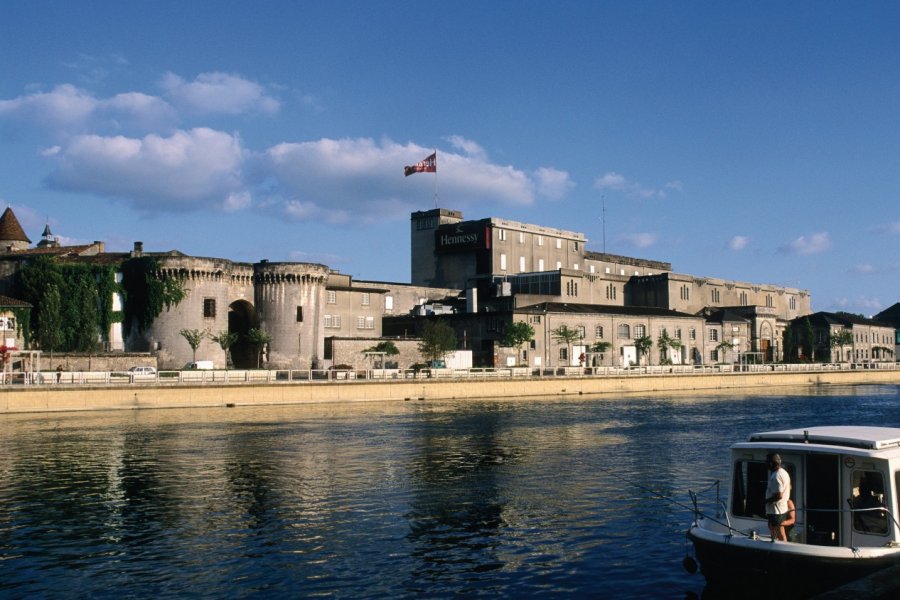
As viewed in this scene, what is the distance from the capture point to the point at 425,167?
386 feet

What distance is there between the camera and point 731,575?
18578 mm

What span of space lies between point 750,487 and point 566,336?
287ft

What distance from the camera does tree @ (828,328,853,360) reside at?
500ft

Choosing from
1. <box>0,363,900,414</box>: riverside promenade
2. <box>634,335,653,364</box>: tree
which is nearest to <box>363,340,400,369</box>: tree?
<box>0,363,900,414</box>: riverside promenade

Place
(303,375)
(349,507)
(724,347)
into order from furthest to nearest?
(724,347) < (303,375) < (349,507)

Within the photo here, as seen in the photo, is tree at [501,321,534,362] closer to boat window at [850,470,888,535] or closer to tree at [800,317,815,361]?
tree at [800,317,815,361]

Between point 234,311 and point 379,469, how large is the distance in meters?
62.4

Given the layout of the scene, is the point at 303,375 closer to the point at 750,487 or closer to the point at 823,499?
the point at 750,487

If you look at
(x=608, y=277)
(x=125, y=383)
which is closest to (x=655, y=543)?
(x=125, y=383)

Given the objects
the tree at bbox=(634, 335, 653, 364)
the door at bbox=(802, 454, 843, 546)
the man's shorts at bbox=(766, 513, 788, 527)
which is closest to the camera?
the man's shorts at bbox=(766, 513, 788, 527)

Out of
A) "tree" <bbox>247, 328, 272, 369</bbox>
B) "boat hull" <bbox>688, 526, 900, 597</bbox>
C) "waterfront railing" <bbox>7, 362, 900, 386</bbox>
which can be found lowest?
"boat hull" <bbox>688, 526, 900, 597</bbox>

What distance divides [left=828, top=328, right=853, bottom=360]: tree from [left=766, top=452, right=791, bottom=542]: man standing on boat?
145 metres

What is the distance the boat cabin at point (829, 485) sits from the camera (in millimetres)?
18422

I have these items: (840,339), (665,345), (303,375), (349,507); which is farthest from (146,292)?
(840,339)
